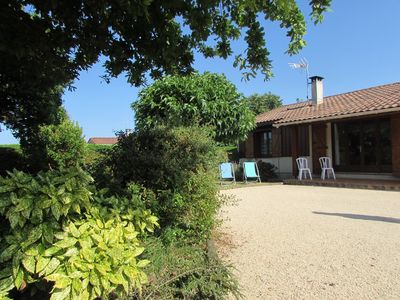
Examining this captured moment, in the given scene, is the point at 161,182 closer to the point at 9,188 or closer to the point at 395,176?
the point at 9,188

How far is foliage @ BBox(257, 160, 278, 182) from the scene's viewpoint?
19.1 metres

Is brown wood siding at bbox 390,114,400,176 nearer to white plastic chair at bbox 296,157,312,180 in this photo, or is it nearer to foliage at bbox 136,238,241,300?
white plastic chair at bbox 296,157,312,180

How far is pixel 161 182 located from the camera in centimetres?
457

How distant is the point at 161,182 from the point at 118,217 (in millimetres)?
1926

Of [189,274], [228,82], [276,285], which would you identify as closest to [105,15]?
[189,274]

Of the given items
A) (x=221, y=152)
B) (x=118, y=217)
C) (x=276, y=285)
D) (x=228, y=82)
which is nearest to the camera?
(x=118, y=217)

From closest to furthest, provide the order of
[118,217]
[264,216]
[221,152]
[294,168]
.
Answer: [118,217] → [221,152] → [264,216] → [294,168]

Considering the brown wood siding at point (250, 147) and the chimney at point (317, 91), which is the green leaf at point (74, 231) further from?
the brown wood siding at point (250, 147)

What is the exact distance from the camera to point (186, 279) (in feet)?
9.94

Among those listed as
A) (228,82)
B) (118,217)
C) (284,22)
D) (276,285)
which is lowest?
(276,285)

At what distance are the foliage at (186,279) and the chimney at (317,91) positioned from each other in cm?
1937

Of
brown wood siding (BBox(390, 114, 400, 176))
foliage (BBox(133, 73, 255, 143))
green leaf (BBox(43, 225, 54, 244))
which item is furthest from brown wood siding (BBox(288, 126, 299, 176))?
green leaf (BBox(43, 225, 54, 244))

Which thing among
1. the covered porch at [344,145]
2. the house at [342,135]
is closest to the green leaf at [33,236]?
the house at [342,135]

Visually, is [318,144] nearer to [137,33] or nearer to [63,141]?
[63,141]
